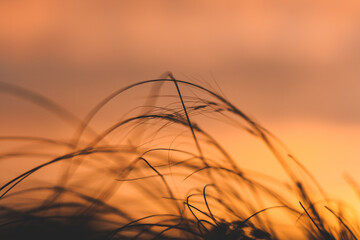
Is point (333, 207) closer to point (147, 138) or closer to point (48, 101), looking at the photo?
point (147, 138)


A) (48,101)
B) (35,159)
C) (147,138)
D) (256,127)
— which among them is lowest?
(256,127)

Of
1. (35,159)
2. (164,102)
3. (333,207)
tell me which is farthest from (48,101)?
(333,207)

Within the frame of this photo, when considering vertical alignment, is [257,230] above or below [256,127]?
below

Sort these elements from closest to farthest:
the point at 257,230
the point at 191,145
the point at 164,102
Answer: the point at 257,230, the point at 191,145, the point at 164,102

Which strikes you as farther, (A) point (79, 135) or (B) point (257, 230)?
(A) point (79, 135)

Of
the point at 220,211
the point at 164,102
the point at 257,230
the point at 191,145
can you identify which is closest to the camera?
the point at 257,230

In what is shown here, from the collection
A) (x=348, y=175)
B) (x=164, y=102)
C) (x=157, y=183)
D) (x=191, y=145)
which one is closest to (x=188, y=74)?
(x=164, y=102)

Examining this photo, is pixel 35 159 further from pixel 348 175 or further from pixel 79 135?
pixel 348 175
